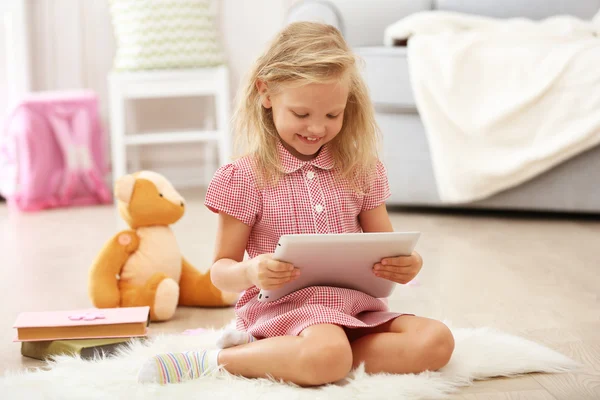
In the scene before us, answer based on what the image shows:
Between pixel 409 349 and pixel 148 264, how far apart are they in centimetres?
60

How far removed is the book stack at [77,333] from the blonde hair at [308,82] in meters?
0.32

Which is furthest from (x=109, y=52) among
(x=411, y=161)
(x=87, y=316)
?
(x=87, y=316)

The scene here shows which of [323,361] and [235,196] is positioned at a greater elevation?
[235,196]

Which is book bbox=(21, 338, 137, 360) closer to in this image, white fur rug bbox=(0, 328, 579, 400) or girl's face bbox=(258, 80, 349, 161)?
white fur rug bbox=(0, 328, 579, 400)

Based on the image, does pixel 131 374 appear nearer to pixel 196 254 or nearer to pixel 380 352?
Answer: pixel 380 352

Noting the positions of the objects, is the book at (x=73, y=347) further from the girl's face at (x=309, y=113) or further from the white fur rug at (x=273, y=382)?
the girl's face at (x=309, y=113)

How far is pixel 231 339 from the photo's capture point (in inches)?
43.0

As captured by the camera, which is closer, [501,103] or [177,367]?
[177,367]

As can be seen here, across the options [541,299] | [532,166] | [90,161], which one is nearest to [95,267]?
[541,299]

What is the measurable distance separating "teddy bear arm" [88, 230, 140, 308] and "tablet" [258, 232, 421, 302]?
1.43ft

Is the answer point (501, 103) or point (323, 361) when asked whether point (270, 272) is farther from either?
point (501, 103)

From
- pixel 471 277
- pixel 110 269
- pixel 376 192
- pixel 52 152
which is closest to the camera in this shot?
pixel 376 192

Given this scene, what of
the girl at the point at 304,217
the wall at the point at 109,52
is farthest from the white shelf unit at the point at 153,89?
the girl at the point at 304,217

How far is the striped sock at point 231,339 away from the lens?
1089mm
